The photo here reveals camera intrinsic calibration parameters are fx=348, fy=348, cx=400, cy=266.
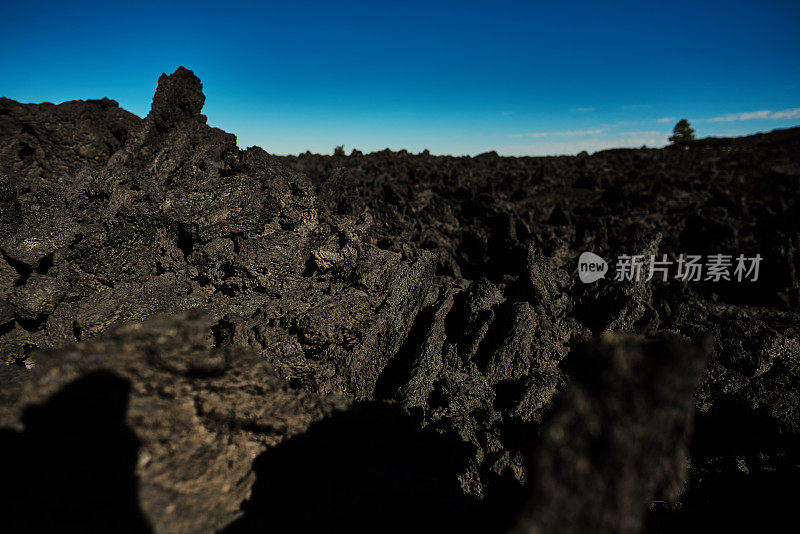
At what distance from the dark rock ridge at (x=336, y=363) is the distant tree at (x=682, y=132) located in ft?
235

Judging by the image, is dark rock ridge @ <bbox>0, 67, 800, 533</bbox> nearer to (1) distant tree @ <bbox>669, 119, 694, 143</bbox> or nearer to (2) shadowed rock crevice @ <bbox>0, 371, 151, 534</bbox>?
(2) shadowed rock crevice @ <bbox>0, 371, 151, 534</bbox>

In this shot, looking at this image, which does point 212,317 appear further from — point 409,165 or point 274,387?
point 409,165

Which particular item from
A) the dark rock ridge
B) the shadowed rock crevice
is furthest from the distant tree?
the shadowed rock crevice

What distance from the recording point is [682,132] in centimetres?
6762

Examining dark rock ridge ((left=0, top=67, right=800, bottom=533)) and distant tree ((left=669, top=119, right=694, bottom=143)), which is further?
distant tree ((left=669, top=119, right=694, bottom=143))

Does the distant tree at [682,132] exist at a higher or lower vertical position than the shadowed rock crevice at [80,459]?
higher

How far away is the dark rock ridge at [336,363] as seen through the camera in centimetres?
261

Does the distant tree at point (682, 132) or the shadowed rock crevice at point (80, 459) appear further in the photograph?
the distant tree at point (682, 132)

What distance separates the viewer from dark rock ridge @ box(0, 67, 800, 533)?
2.61 meters

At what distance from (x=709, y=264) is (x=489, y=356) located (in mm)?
8950

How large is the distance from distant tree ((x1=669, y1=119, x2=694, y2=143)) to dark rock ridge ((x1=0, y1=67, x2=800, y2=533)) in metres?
71.6

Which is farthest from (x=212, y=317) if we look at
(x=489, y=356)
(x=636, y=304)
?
(x=636, y=304)

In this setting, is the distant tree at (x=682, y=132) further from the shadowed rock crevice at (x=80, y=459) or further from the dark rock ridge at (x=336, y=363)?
the shadowed rock crevice at (x=80, y=459)

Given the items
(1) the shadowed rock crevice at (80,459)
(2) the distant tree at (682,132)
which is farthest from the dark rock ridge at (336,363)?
(2) the distant tree at (682,132)
